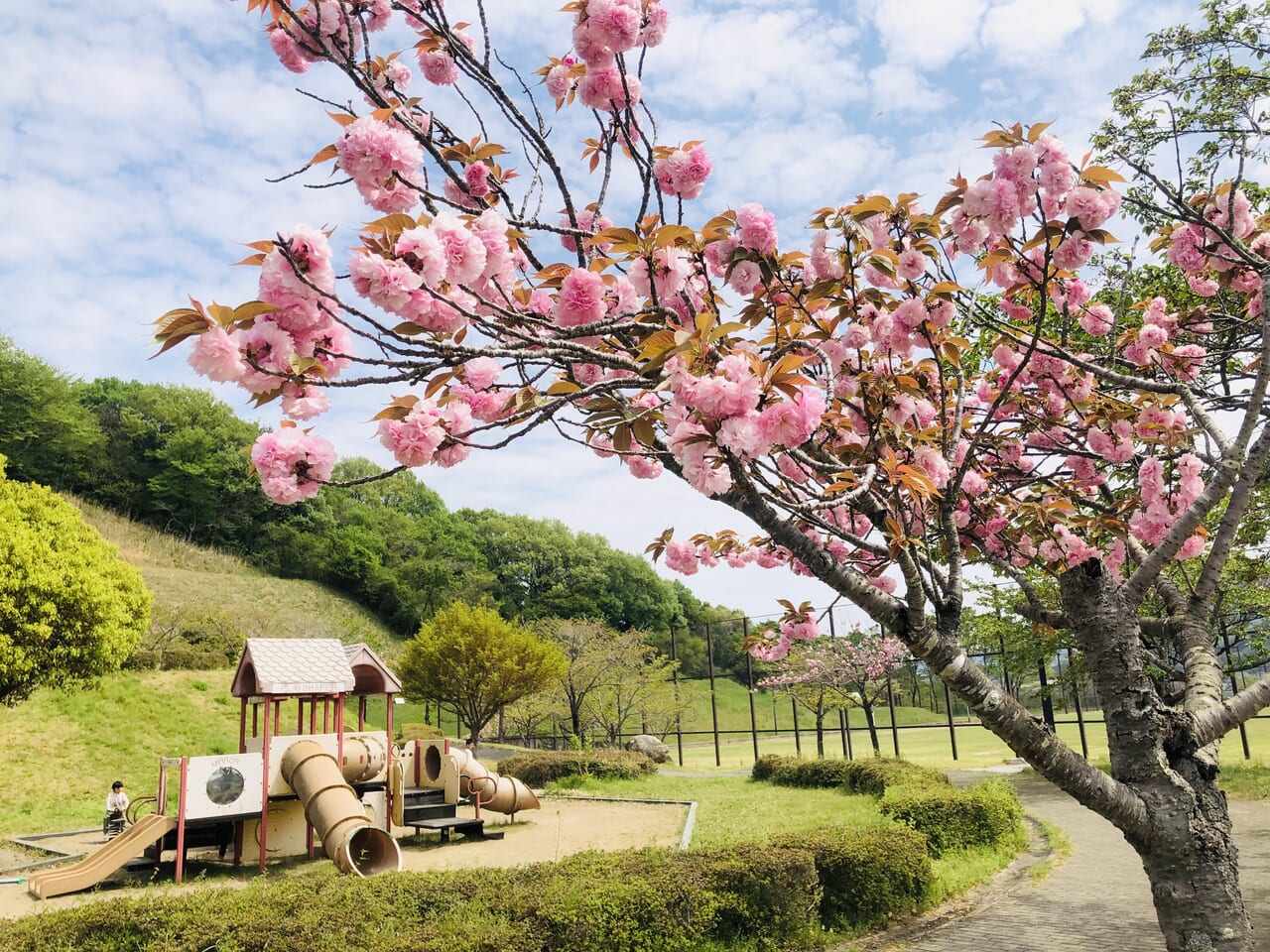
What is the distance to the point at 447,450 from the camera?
2.44 m

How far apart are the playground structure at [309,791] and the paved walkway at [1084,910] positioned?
5.69 metres

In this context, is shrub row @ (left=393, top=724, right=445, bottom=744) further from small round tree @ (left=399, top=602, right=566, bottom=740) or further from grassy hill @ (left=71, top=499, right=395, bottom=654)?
grassy hill @ (left=71, top=499, right=395, bottom=654)

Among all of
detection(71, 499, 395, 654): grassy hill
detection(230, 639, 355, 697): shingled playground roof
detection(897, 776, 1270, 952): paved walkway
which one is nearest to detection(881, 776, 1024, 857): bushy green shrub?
detection(897, 776, 1270, 952): paved walkway

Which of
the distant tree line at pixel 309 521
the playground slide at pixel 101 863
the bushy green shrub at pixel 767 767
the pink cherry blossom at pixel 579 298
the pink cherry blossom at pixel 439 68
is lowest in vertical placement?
the bushy green shrub at pixel 767 767

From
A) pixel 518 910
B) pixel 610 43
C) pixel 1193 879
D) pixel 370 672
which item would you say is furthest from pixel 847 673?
pixel 610 43

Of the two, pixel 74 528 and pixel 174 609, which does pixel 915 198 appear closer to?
pixel 74 528

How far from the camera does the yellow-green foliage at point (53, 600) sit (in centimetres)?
1291

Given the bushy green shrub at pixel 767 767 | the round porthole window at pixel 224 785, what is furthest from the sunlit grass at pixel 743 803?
the round porthole window at pixel 224 785

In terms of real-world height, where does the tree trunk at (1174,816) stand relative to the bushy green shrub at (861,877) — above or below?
above

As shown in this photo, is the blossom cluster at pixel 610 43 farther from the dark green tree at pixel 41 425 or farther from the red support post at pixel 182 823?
the dark green tree at pixel 41 425

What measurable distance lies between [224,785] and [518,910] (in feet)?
20.9

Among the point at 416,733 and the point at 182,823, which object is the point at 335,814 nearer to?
the point at 182,823

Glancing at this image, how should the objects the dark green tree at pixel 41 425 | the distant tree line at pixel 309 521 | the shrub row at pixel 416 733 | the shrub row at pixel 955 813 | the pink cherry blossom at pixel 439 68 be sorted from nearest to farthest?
the pink cherry blossom at pixel 439 68, the shrub row at pixel 955 813, the shrub row at pixel 416 733, the dark green tree at pixel 41 425, the distant tree line at pixel 309 521

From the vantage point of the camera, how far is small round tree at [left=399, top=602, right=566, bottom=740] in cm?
2389
